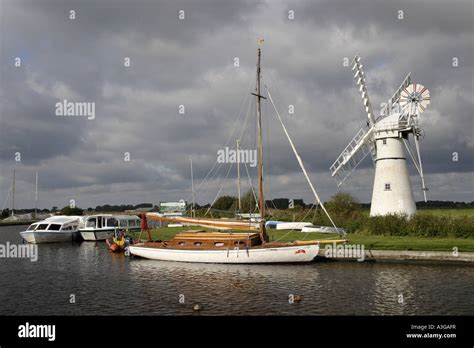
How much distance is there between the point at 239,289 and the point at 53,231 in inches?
1851

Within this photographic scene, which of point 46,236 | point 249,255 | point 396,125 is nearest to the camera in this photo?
point 249,255

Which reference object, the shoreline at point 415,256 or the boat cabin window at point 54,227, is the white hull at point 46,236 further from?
the shoreline at point 415,256

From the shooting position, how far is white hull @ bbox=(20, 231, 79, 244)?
62.7 meters

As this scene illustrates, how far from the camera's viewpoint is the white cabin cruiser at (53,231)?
2474 inches

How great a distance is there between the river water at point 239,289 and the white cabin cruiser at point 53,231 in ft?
80.0

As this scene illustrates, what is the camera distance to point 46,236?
63.3 m

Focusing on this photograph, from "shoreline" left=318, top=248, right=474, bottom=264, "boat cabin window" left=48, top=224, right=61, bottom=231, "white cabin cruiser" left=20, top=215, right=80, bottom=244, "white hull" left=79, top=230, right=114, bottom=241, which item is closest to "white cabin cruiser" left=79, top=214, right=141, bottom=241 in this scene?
"white hull" left=79, top=230, right=114, bottom=241

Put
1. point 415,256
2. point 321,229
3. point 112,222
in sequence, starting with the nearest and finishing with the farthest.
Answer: point 415,256, point 321,229, point 112,222

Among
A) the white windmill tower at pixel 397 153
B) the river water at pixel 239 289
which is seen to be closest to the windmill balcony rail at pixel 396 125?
the white windmill tower at pixel 397 153

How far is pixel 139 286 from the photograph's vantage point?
29.1 m

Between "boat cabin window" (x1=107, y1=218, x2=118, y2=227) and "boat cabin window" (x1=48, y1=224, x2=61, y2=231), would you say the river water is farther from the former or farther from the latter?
"boat cabin window" (x1=107, y1=218, x2=118, y2=227)

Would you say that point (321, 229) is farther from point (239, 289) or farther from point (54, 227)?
point (54, 227)

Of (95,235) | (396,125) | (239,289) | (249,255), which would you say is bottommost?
(239,289)

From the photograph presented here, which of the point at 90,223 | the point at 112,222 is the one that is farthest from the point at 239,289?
the point at 112,222
